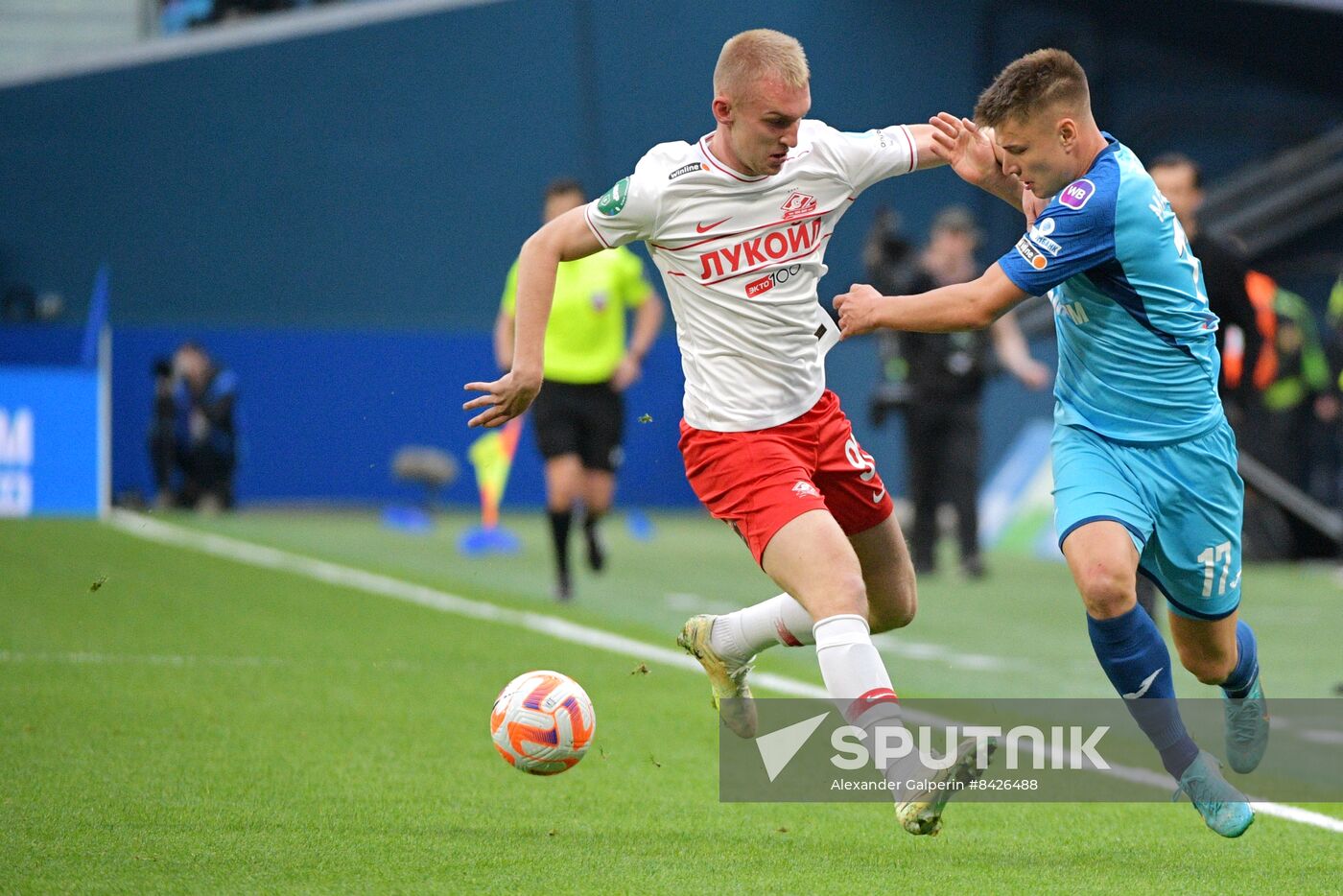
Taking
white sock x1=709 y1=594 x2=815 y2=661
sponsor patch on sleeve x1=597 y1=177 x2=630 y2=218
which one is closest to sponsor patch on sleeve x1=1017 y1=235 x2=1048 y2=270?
sponsor patch on sleeve x1=597 y1=177 x2=630 y2=218

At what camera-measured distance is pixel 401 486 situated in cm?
2369

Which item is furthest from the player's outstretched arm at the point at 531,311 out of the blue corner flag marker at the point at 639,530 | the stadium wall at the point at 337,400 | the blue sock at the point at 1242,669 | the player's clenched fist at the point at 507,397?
the stadium wall at the point at 337,400

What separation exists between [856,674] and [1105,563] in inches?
29.5

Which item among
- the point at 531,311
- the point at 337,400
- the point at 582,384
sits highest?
the point at 531,311

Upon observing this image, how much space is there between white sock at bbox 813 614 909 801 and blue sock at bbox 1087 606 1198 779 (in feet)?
2.26

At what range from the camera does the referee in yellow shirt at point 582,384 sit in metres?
12.5

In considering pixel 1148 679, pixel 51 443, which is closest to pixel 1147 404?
pixel 1148 679

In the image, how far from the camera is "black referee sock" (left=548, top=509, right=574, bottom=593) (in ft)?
40.8

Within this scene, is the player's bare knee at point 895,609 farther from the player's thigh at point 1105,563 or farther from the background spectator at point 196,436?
the background spectator at point 196,436

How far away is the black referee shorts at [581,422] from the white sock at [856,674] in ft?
23.4

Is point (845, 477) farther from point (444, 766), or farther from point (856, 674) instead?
point (444, 766)

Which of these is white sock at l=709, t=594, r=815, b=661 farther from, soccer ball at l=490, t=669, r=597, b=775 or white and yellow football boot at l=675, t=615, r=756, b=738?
soccer ball at l=490, t=669, r=597, b=775

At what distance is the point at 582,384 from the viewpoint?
42.2ft

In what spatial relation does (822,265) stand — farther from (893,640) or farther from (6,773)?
(893,640)
